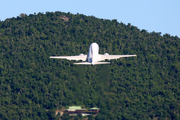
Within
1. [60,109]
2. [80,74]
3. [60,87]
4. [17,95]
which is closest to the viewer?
[80,74]

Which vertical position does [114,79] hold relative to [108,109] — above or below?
above

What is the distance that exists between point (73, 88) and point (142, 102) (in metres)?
77.6

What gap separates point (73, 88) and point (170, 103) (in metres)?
86.0

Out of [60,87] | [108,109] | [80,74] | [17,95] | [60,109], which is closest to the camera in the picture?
[80,74]

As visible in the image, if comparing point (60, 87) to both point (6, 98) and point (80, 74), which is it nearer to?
point (6, 98)

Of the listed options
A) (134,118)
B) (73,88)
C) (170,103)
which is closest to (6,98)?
(134,118)

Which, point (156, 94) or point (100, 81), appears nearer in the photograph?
point (100, 81)

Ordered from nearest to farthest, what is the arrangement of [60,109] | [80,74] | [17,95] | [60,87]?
[80,74], [60,109], [60,87], [17,95]

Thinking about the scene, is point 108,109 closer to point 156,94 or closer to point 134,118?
point 134,118

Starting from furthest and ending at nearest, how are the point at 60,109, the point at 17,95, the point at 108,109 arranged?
the point at 17,95 < the point at 60,109 < the point at 108,109

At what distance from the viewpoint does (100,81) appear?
112312 millimetres

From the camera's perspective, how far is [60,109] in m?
158

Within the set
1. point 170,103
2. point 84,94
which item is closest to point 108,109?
point 84,94

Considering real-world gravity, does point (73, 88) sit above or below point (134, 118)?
above
